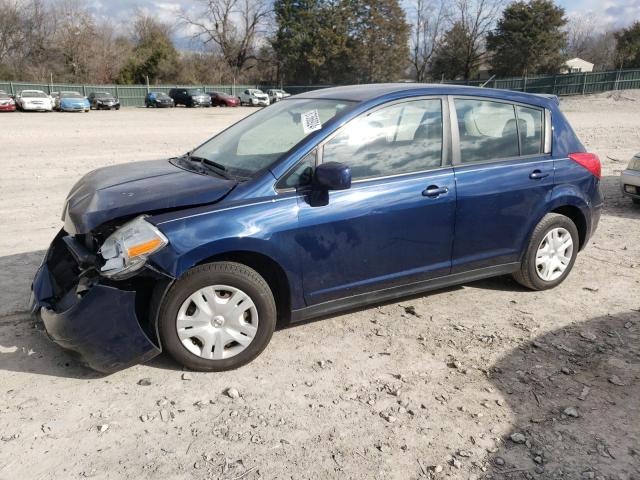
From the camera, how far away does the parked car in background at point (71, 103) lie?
114ft

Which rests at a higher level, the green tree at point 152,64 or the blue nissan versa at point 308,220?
the green tree at point 152,64

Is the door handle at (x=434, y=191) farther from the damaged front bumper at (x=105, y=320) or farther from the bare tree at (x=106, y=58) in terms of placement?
the bare tree at (x=106, y=58)

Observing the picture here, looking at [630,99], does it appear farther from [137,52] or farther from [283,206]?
[137,52]

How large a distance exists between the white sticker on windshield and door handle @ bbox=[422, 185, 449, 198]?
90cm

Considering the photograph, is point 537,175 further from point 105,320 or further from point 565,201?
point 105,320

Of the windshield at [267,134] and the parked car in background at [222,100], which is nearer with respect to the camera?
the windshield at [267,134]

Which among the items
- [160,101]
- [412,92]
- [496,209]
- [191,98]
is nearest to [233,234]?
[412,92]

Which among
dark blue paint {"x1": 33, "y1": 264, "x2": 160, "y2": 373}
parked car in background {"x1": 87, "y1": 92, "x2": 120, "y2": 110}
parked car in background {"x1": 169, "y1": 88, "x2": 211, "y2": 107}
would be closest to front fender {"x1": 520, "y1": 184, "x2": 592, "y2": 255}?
dark blue paint {"x1": 33, "y1": 264, "x2": 160, "y2": 373}

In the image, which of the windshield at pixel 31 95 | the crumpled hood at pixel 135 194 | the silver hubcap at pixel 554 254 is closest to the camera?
the crumpled hood at pixel 135 194

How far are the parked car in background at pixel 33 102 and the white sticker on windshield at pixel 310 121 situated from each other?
116 ft

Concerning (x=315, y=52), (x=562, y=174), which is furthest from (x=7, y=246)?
(x=315, y=52)

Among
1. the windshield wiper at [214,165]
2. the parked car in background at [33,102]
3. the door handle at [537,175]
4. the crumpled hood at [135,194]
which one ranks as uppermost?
the parked car in background at [33,102]

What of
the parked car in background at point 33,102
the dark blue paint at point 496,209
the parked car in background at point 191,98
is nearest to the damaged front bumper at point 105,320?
the dark blue paint at point 496,209

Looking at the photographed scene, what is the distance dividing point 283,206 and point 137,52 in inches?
2603
